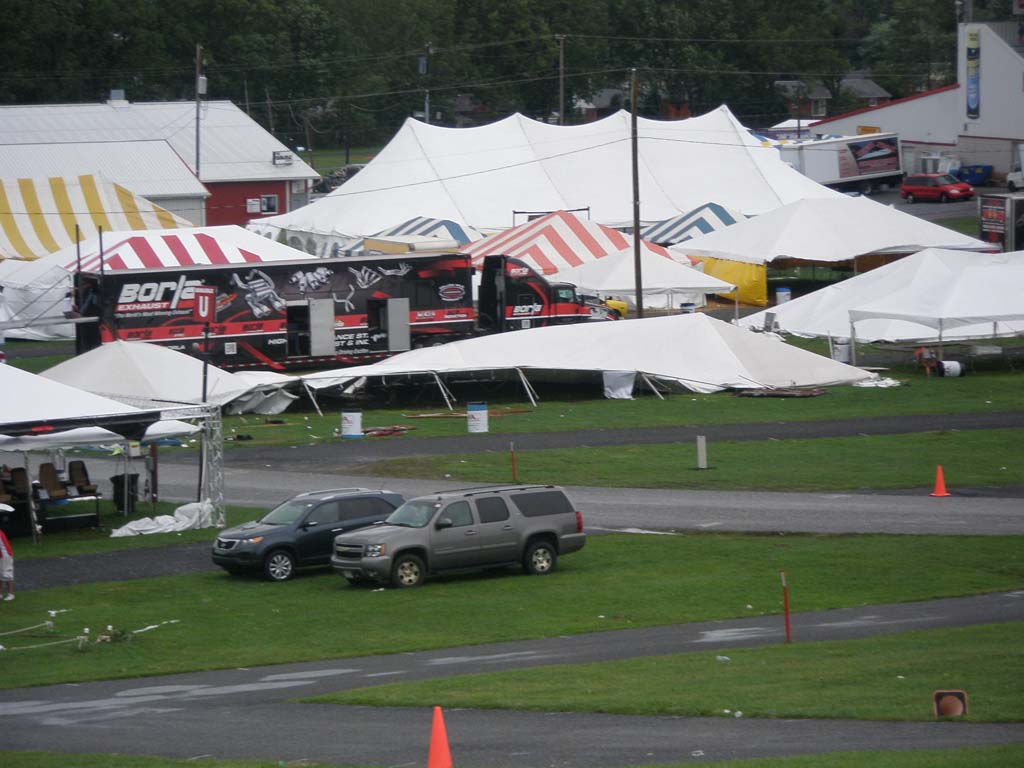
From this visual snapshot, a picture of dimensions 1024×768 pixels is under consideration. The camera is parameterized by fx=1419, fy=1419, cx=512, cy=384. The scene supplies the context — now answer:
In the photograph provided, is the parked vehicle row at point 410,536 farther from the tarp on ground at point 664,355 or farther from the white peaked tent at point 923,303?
the white peaked tent at point 923,303

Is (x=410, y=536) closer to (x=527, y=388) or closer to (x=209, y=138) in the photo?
(x=527, y=388)

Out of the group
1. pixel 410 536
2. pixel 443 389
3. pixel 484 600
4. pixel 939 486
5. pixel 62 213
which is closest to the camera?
pixel 484 600

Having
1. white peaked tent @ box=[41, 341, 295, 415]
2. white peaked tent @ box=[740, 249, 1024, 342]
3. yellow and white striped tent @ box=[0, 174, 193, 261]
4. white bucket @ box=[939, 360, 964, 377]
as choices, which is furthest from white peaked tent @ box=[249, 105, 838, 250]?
white peaked tent @ box=[41, 341, 295, 415]

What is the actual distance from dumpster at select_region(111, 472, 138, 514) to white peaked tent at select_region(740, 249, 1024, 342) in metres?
23.9

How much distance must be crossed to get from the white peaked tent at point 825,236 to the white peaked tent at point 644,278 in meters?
4.09

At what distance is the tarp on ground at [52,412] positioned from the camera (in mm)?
23984

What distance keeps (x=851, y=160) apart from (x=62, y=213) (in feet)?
166

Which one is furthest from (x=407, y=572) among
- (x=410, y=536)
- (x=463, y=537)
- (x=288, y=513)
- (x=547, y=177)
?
(x=547, y=177)

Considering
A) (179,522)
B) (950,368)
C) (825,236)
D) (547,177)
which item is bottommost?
(179,522)

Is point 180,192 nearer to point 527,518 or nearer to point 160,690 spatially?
point 527,518

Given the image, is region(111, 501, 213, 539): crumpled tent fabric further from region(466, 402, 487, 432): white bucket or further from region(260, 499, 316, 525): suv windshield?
region(466, 402, 487, 432): white bucket

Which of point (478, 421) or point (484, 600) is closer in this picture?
point (484, 600)

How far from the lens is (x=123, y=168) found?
72.1 meters

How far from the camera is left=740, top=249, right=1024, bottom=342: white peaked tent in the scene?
42.2m
